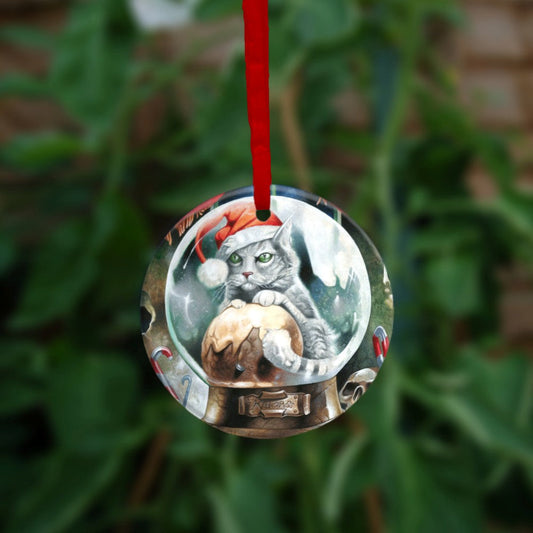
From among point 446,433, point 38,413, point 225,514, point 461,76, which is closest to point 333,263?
point 225,514

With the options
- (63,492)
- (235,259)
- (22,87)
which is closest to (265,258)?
(235,259)

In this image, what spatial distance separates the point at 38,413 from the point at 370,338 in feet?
2.70

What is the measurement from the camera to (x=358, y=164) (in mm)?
1056

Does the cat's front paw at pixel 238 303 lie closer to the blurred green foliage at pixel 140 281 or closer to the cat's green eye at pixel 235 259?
the cat's green eye at pixel 235 259

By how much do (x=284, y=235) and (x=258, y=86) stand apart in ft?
0.16

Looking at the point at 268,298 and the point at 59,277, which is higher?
the point at 59,277

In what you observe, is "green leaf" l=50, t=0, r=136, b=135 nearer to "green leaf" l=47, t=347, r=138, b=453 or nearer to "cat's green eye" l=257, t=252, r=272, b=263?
"green leaf" l=47, t=347, r=138, b=453

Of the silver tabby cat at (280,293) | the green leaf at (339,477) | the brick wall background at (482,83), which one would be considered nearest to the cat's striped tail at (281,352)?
the silver tabby cat at (280,293)

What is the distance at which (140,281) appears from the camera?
758mm

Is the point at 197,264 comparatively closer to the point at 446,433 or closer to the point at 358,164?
the point at 446,433

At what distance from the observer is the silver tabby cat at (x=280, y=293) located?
19cm

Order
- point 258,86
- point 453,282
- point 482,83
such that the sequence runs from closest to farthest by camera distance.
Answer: point 258,86 → point 453,282 → point 482,83

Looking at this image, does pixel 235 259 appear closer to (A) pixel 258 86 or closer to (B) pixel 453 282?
(A) pixel 258 86

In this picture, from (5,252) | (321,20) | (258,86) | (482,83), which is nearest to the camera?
(258,86)
